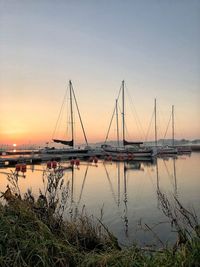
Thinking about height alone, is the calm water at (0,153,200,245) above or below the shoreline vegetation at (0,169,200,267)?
below

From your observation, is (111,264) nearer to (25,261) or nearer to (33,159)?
(25,261)

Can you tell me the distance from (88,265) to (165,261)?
3.89 ft

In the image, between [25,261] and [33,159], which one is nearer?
[25,261]

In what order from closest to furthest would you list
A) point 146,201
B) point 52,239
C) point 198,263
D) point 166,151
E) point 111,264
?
1. point 198,263
2. point 111,264
3. point 52,239
4. point 146,201
5. point 166,151

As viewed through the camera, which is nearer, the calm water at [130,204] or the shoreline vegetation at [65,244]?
the shoreline vegetation at [65,244]

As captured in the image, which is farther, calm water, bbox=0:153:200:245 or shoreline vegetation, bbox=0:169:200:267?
calm water, bbox=0:153:200:245

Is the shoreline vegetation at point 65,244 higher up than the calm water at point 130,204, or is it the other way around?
the shoreline vegetation at point 65,244

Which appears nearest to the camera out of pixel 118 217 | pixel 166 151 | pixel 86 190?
pixel 118 217

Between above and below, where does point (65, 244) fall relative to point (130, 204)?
above

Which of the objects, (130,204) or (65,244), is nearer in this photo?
(65,244)

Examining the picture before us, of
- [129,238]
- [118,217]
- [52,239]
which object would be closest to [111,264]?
[52,239]

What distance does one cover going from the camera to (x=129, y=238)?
845cm

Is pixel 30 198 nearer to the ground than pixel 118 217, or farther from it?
farther from it

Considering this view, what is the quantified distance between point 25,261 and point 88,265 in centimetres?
95
